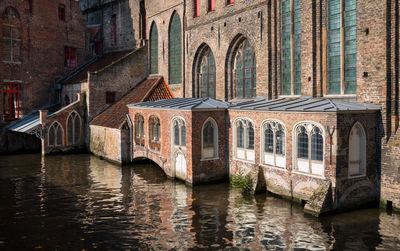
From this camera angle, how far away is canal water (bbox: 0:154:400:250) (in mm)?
9953

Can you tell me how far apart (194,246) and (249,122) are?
7345 millimetres

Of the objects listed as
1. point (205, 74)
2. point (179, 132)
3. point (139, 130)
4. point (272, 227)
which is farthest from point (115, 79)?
point (272, 227)

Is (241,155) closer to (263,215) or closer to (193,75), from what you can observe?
(263,215)

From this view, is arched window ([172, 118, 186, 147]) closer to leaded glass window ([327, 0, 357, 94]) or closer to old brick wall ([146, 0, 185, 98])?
leaded glass window ([327, 0, 357, 94])

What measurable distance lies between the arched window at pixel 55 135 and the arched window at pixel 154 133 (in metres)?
9.64

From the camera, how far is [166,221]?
38.9 feet

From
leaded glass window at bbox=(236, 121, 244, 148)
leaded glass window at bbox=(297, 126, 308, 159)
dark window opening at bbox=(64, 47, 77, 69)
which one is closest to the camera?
leaded glass window at bbox=(297, 126, 308, 159)

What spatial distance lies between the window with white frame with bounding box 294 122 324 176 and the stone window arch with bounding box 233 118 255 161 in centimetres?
267

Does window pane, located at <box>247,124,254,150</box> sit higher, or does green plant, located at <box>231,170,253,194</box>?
window pane, located at <box>247,124,254,150</box>

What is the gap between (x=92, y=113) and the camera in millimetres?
27109

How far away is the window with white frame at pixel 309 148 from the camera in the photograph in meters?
12.6

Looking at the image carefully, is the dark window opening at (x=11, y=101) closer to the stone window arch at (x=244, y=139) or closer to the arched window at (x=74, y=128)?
the arched window at (x=74, y=128)

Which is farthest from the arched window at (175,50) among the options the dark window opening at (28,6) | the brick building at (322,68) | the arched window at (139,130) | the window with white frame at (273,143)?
the window with white frame at (273,143)

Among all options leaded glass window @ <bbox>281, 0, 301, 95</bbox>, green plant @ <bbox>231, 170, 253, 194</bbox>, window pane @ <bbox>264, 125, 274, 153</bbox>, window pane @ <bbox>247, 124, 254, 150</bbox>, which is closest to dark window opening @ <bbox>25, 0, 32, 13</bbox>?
leaded glass window @ <bbox>281, 0, 301, 95</bbox>
